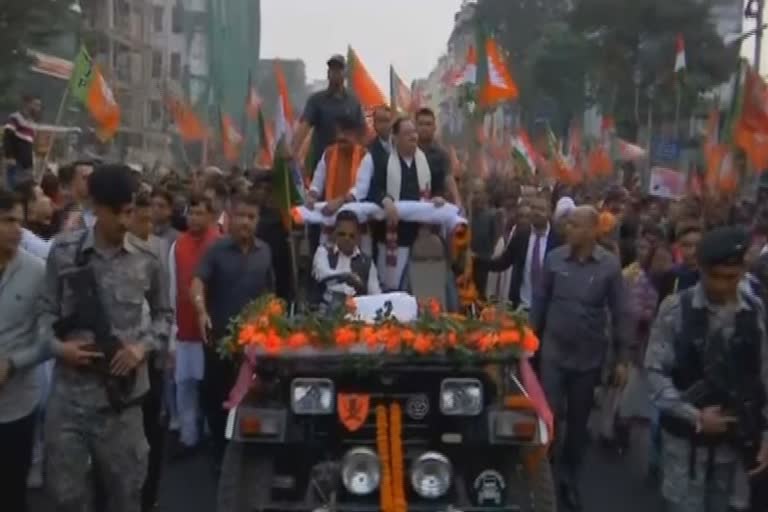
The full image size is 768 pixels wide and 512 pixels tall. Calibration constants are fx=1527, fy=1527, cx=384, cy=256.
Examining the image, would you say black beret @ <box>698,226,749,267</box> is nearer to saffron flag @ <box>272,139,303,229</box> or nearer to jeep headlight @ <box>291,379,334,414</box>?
jeep headlight @ <box>291,379,334,414</box>

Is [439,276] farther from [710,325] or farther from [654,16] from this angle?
[654,16]

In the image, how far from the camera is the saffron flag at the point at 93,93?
18500 millimetres

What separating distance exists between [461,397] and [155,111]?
228ft

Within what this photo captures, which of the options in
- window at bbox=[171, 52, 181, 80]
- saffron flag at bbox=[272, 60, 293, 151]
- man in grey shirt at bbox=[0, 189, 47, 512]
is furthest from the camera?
window at bbox=[171, 52, 181, 80]

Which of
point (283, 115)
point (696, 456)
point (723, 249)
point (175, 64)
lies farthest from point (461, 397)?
point (175, 64)

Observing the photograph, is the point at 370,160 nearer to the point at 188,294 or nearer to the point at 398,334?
the point at 188,294

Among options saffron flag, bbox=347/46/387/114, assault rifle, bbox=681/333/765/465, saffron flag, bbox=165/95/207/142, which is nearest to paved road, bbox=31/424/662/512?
assault rifle, bbox=681/333/765/465

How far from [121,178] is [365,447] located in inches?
69.7

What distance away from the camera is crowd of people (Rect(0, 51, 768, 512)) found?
6.42 metres

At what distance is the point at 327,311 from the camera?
791cm

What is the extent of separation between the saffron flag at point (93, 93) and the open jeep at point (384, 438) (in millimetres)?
11547

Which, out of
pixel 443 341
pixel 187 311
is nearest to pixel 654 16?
pixel 187 311

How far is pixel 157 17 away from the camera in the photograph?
77.2 meters

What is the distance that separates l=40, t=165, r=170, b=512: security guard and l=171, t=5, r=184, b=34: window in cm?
6581
